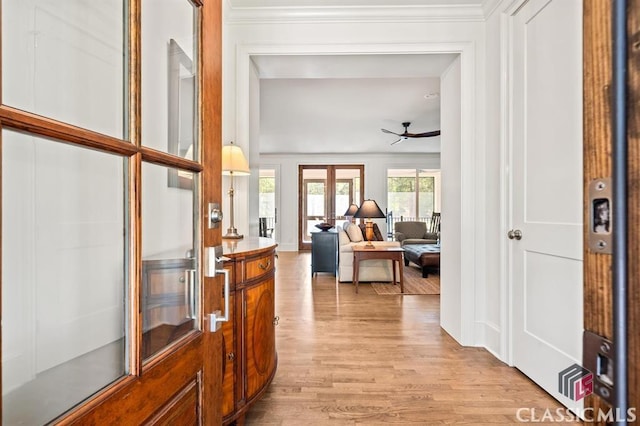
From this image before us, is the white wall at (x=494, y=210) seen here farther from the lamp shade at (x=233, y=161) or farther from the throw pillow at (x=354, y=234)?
the throw pillow at (x=354, y=234)

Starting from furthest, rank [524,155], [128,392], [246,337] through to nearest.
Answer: [524,155] < [246,337] < [128,392]

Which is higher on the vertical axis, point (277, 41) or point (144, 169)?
point (277, 41)

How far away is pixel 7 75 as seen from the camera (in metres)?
0.49

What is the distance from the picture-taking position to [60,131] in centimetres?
55

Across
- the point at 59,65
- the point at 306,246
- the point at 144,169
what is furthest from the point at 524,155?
the point at 306,246

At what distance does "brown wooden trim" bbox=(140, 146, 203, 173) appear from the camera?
73cm

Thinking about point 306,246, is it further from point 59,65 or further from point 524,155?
point 59,65

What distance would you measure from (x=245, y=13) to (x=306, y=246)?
7.04 metres

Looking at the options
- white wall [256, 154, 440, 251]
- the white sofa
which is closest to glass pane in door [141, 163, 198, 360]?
the white sofa

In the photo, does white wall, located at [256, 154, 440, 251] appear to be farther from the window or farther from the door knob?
the door knob

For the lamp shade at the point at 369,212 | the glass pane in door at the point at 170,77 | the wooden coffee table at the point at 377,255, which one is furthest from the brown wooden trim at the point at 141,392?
the lamp shade at the point at 369,212

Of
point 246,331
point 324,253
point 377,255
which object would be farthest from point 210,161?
point 324,253

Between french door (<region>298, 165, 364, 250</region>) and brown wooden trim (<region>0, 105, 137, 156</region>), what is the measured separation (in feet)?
27.7

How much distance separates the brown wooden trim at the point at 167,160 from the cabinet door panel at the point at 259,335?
831 millimetres
